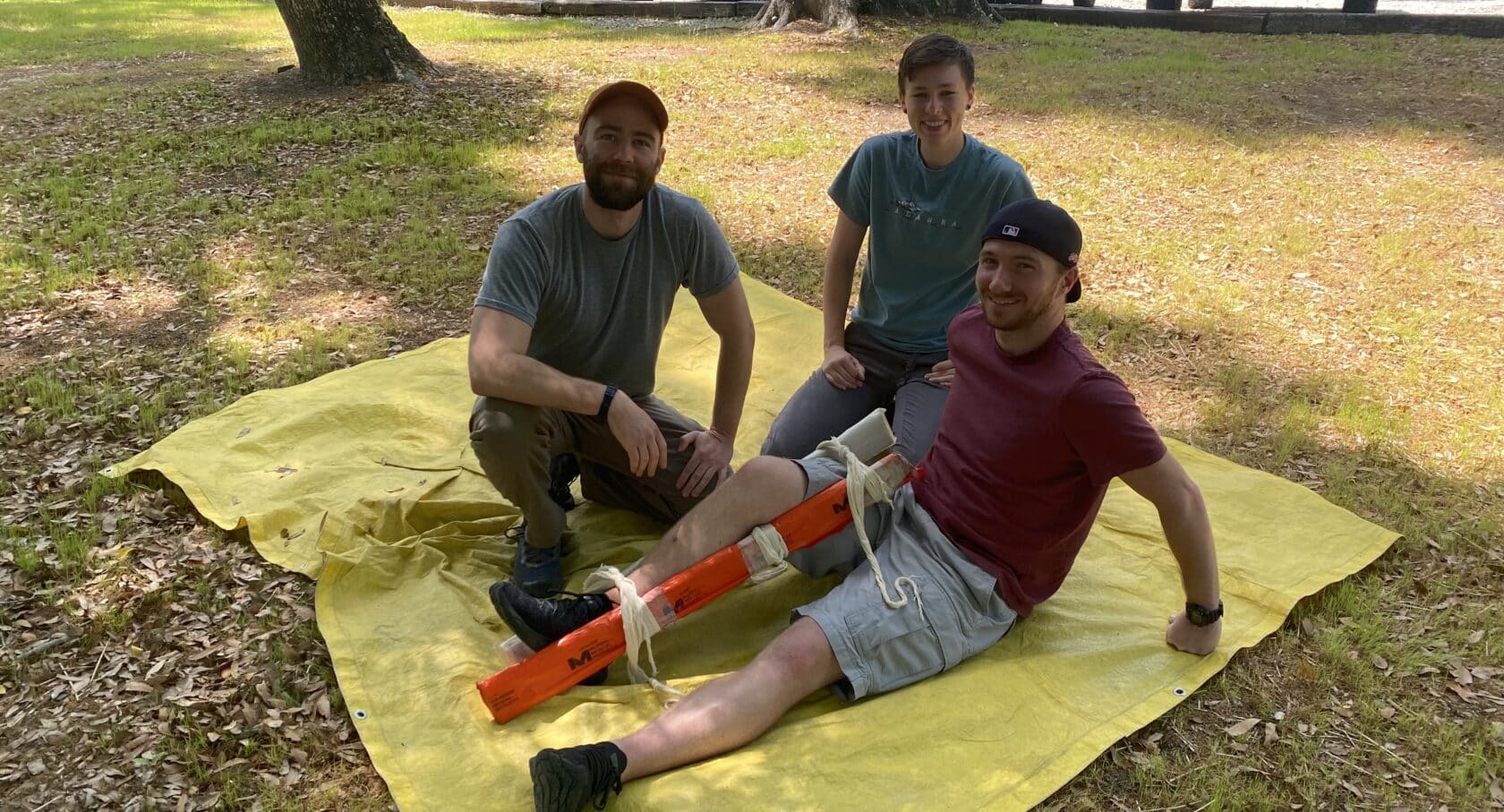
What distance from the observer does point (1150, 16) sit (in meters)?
14.6

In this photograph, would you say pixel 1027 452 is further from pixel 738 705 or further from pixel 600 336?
pixel 600 336

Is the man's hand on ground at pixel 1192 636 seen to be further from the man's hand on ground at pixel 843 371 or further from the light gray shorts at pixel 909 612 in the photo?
the man's hand on ground at pixel 843 371

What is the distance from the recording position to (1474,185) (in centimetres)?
704

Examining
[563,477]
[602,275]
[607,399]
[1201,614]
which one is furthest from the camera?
[563,477]

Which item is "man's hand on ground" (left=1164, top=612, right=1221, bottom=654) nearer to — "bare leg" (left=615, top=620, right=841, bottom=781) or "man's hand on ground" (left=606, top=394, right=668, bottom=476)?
"bare leg" (left=615, top=620, right=841, bottom=781)

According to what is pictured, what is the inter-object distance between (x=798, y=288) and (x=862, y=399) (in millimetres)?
2228

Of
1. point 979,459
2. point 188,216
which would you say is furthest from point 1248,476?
point 188,216

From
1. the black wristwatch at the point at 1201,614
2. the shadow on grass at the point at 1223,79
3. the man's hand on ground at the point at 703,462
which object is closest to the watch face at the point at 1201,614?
the black wristwatch at the point at 1201,614

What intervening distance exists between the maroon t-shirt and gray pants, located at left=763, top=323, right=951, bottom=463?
1.79 feet

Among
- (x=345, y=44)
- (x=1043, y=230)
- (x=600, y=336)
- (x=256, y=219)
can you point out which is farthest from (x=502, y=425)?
(x=345, y=44)

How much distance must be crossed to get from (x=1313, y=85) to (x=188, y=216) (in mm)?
9995

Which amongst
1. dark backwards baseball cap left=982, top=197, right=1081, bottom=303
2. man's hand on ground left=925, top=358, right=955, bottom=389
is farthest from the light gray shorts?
dark backwards baseball cap left=982, top=197, right=1081, bottom=303

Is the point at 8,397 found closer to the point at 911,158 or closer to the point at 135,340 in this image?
the point at 135,340

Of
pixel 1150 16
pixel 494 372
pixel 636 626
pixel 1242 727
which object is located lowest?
pixel 1242 727
